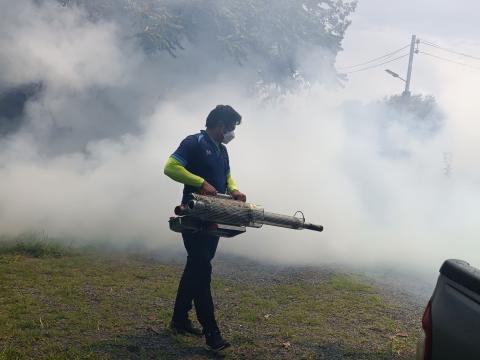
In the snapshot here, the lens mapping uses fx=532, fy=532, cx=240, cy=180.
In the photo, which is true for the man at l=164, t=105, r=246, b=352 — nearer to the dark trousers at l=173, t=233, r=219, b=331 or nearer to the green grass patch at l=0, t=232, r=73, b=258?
the dark trousers at l=173, t=233, r=219, b=331

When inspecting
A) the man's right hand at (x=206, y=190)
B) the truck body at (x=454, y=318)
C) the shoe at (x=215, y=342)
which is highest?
the man's right hand at (x=206, y=190)

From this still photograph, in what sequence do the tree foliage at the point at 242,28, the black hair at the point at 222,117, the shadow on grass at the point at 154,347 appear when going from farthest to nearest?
the tree foliage at the point at 242,28 < the black hair at the point at 222,117 < the shadow on grass at the point at 154,347

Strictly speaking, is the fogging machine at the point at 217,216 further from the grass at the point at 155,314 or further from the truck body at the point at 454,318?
the truck body at the point at 454,318

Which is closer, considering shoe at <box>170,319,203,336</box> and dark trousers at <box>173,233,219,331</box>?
dark trousers at <box>173,233,219,331</box>

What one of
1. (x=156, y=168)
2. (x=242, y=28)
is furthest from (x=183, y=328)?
(x=242, y=28)

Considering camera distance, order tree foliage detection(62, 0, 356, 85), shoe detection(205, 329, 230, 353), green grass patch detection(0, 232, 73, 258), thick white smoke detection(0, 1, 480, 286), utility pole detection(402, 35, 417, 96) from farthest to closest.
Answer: utility pole detection(402, 35, 417, 96) < tree foliage detection(62, 0, 356, 85) < thick white smoke detection(0, 1, 480, 286) < green grass patch detection(0, 232, 73, 258) < shoe detection(205, 329, 230, 353)

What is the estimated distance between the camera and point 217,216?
3.46 meters

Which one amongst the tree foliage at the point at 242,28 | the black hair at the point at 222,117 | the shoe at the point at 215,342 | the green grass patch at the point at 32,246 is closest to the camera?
the shoe at the point at 215,342

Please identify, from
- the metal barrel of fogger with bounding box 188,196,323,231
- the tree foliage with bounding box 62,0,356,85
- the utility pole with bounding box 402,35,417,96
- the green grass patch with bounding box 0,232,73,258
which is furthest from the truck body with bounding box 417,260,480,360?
the utility pole with bounding box 402,35,417,96

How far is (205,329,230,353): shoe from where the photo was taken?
12.0 ft

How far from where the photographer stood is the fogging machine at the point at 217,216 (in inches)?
133

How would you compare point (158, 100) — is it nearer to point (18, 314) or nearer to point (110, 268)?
point (110, 268)

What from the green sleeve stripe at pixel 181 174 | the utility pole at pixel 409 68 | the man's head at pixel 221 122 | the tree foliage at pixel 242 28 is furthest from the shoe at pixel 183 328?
the utility pole at pixel 409 68

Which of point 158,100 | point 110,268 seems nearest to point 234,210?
point 110,268
